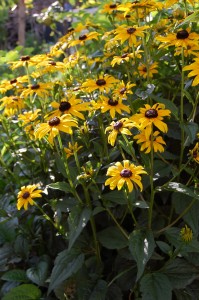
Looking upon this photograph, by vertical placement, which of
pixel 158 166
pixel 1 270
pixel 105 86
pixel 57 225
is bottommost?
pixel 1 270

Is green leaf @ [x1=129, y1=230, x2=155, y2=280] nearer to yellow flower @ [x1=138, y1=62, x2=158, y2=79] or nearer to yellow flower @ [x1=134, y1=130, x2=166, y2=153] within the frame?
yellow flower @ [x1=134, y1=130, x2=166, y2=153]

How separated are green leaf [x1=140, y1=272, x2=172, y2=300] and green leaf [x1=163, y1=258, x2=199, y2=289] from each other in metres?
0.04

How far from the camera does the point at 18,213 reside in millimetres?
1388

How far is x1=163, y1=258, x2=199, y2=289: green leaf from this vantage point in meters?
1.08

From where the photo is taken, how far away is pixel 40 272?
1.28 metres

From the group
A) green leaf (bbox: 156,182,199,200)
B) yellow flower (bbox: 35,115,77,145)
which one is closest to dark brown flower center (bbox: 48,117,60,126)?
yellow flower (bbox: 35,115,77,145)

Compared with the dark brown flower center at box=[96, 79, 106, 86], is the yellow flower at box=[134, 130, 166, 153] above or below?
below

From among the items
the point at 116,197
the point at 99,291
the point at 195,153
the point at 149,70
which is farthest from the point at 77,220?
the point at 149,70

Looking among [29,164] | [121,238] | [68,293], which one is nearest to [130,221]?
[121,238]

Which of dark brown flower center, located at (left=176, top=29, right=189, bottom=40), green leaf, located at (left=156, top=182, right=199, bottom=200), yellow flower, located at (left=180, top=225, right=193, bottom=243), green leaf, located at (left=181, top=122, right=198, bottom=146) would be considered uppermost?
dark brown flower center, located at (left=176, top=29, right=189, bottom=40)

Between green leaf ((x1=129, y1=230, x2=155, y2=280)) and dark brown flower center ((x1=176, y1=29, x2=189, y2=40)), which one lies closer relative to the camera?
green leaf ((x1=129, y1=230, x2=155, y2=280))

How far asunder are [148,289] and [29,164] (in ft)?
2.14

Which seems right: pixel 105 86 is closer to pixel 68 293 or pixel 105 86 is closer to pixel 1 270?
pixel 68 293

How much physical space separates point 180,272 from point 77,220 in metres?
0.30
